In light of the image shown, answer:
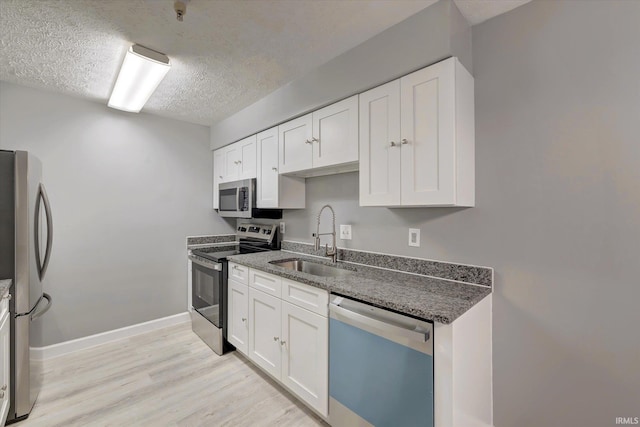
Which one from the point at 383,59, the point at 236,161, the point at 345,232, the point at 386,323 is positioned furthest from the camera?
the point at 236,161

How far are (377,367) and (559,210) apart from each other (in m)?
1.21

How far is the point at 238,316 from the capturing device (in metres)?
2.43

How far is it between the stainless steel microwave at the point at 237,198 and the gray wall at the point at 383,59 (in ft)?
2.48

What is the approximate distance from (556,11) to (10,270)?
3437 mm

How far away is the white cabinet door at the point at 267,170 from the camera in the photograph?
8.63 feet

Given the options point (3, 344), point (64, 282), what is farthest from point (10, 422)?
point (64, 282)

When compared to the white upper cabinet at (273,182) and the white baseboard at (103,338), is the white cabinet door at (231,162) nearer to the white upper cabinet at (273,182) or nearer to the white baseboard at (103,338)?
the white upper cabinet at (273,182)

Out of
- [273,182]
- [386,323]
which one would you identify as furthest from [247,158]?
[386,323]

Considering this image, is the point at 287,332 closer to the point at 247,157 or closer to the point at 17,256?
the point at 17,256

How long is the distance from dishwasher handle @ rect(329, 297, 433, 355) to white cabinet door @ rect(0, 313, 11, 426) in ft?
6.17

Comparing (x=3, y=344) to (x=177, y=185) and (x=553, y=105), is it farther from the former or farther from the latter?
(x=553, y=105)

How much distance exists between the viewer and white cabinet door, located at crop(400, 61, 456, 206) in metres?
1.47

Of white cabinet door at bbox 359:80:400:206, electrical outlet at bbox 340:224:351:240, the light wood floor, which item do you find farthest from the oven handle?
white cabinet door at bbox 359:80:400:206

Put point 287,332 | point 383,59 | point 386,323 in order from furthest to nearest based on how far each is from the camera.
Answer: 1. point 287,332
2. point 383,59
3. point 386,323
